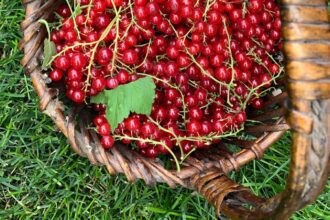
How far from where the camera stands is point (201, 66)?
1016mm

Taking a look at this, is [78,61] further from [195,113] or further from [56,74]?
[195,113]

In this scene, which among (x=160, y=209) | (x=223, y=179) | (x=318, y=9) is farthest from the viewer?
(x=160, y=209)

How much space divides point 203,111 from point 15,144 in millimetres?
430

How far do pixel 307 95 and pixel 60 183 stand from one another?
67cm

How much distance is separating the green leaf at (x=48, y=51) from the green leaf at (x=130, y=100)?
0.13 m

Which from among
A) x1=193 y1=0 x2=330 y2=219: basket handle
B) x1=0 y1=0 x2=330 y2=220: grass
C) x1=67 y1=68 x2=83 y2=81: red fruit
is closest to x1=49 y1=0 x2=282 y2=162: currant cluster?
x1=67 y1=68 x2=83 y2=81: red fruit

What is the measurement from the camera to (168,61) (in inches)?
40.9

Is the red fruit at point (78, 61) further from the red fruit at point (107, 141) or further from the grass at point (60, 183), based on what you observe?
the grass at point (60, 183)

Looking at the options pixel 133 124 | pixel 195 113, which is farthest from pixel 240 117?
pixel 133 124

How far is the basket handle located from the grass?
18.4 inches

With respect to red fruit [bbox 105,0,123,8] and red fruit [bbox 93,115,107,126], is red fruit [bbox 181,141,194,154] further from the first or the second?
red fruit [bbox 105,0,123,8]

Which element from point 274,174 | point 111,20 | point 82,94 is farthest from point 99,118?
point 274,174

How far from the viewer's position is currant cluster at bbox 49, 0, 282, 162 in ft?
3.27

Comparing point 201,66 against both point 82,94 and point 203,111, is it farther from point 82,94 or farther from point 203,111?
point 82,94
